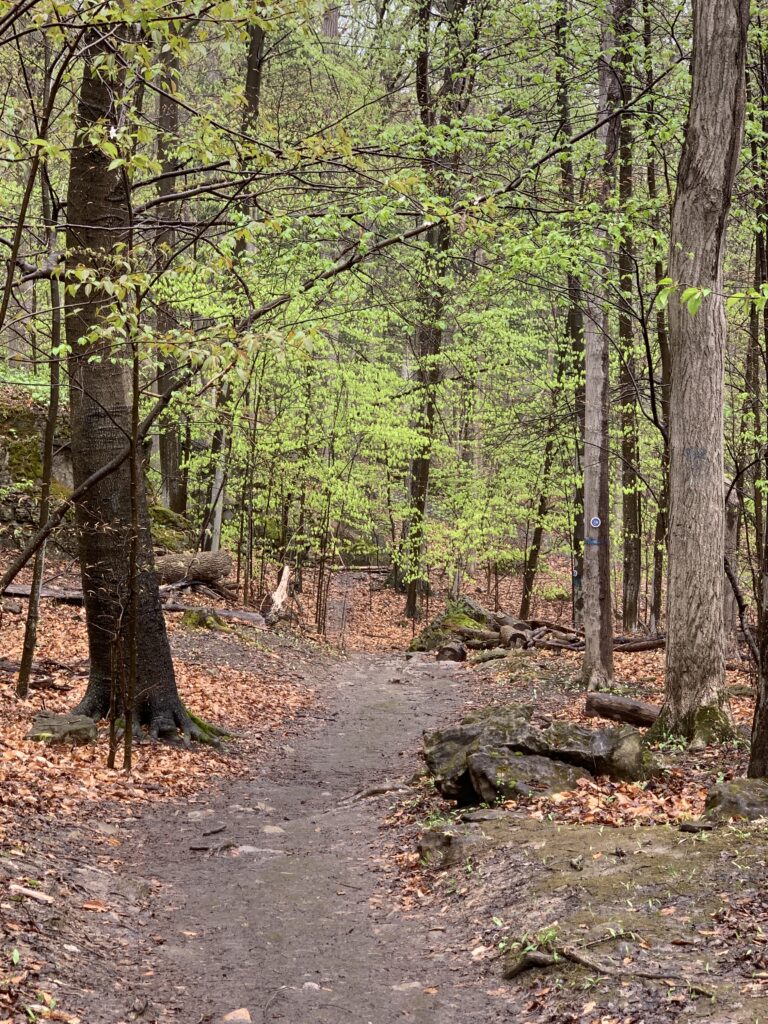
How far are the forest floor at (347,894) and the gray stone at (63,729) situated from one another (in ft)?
0.60

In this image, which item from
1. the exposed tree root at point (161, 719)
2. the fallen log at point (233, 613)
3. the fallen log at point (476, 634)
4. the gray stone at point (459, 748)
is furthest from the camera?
the fallen log at point (476, 634)

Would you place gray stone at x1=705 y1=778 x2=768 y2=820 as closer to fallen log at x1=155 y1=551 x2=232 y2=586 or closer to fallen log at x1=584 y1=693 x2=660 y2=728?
fallen log at x1=584 y1=693 x2=660 y2=728

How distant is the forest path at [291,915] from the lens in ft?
13.3

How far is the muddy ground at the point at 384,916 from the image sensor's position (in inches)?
149

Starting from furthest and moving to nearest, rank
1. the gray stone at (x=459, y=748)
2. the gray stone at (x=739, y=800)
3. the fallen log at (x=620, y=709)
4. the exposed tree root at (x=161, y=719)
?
1. the fallen log at (x=620, y=709)
2. the exposed tree root at (x=161, y=719)
3. the gray stone at (x=459, y=748)
4. the gray stone at (x=739, y=800)

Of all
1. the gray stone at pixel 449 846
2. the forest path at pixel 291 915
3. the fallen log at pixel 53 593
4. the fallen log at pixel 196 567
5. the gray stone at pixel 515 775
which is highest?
the fallen log at pixel 196 567

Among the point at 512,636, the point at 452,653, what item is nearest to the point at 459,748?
the point at 452,653

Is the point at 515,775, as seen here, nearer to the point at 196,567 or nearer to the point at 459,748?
the point at 459,748

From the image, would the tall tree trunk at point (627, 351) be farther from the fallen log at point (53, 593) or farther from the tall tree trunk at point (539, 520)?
the fallen log at point (53, 593)

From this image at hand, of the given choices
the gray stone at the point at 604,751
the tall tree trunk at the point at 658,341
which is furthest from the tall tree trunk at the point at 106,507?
the tall tree trunk at the point at 658,341

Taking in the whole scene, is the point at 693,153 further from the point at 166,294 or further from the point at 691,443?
the point at 166,294

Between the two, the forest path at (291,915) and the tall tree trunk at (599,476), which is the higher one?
the tall tree trunk at (599,476)

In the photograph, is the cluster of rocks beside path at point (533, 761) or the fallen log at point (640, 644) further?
the fallen log at point (640, 644)

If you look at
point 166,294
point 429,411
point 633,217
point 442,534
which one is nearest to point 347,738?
point 633,217
